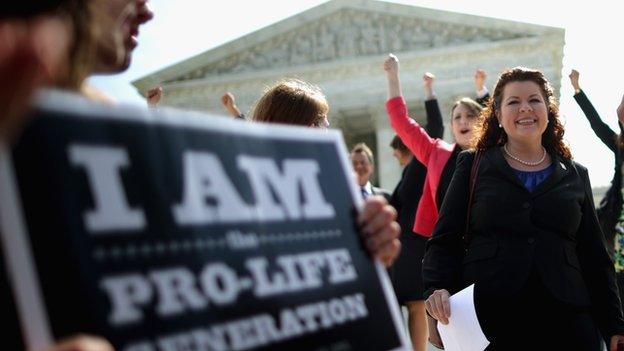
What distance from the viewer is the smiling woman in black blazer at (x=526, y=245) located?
2.86 meters

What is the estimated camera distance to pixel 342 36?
94.4 feet

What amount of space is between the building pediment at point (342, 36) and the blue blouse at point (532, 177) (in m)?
24.4

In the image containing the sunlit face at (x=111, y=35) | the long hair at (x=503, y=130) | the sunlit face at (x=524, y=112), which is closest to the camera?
the sunlit face at (x=111, y=35)

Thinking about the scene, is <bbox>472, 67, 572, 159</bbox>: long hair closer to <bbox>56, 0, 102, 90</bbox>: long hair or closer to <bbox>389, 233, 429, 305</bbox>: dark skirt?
<bbox>389, 233, 429, 305</bbox>: dark skirt

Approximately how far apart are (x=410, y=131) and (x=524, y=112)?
1.13 meters

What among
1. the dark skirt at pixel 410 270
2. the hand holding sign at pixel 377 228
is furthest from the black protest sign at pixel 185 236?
the dark skirt at pixel 410 270

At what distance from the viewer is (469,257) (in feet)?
9.93

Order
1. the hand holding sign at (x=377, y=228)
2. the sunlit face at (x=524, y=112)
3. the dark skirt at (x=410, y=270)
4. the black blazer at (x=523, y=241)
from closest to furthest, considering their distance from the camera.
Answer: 1. the hand holding sign at (x=377, y=228)
2. the black blazer at (x=523, y=241)
3. the sunlit face at (x=524, y=112)
4. the dark skirt at (x=410, y=270)

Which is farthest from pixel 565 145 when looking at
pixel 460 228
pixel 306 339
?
pixel 306 339

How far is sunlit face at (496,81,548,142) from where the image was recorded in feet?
10.5

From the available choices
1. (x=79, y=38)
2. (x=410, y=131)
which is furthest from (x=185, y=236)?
(x=410, y=131)

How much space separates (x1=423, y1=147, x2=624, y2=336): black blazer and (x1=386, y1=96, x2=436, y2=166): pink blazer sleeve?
992mm

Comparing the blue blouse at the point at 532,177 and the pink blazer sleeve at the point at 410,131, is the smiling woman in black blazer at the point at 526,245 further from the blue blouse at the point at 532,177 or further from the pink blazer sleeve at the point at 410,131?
the pink blazer sleeve at the point at 410,131

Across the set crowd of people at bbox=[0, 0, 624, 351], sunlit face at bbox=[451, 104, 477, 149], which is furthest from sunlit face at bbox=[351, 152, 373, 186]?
crowd of people at bbox=[0, 0, 624, 351]
